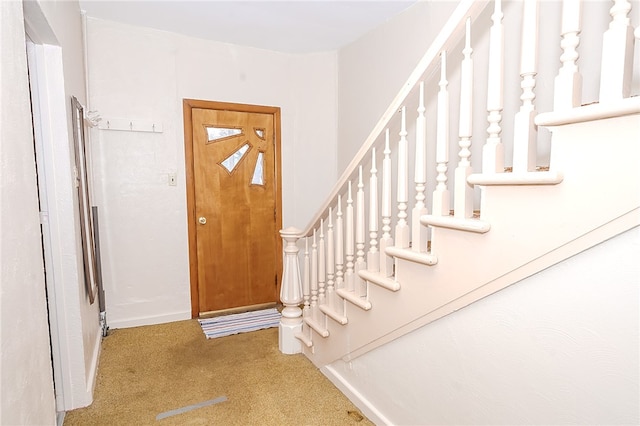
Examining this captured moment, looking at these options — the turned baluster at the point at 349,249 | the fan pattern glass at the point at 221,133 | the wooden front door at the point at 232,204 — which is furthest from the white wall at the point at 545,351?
the fan pattern glass at the point at 221,133

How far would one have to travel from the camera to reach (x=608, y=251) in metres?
0.88

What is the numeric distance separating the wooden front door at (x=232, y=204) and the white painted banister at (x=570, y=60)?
287 cm

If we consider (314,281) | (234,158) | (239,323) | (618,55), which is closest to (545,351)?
(618,55)

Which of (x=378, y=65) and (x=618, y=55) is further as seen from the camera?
(x=378, y=65)

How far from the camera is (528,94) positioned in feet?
3.33

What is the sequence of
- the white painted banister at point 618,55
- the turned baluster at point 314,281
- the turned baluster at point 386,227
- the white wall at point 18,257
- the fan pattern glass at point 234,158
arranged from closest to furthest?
the white painted banister at point 618,55 → the white wall at point 18,257 → the turned baluster at point 386,227 → the turned baluster at point 314,281 → the fan pattern glass at point 234,158

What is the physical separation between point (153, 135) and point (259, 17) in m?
1.32

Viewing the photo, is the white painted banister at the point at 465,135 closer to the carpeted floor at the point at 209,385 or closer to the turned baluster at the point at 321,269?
the turned baluster at the point at 321,269

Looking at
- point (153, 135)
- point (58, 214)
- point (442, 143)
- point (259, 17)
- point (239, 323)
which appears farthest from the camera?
point (239, 323)

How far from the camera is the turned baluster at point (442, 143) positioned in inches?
50.1

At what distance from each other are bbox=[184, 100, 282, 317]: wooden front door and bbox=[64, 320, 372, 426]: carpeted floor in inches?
25.5

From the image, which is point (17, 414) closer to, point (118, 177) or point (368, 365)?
point (368, 365)

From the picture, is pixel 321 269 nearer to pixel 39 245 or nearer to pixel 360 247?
pixel 360 247

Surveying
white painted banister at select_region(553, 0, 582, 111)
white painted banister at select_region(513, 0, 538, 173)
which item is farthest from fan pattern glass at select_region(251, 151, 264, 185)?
white painted banister at select_region(553, 0, 582, 111)
